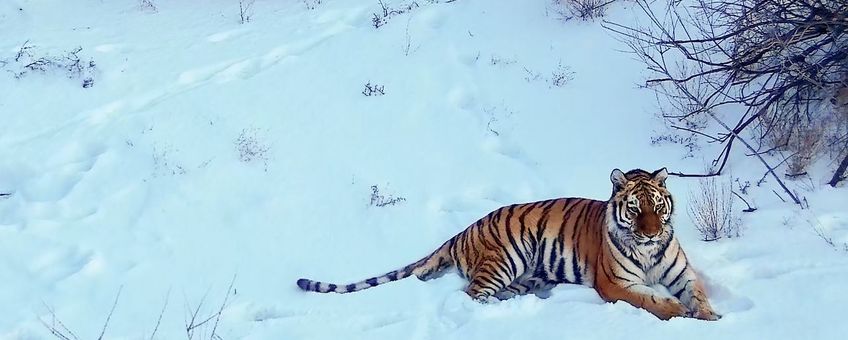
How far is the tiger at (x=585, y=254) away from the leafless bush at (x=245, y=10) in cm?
553

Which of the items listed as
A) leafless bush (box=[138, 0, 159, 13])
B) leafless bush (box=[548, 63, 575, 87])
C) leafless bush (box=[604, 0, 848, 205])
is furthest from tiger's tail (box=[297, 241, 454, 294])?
leafless bush (box=[138, 0, 159, 13])

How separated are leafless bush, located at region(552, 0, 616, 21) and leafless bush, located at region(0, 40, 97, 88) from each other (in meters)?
5.11

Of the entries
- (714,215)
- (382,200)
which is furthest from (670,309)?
(382,200)

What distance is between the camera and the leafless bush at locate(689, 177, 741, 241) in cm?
631

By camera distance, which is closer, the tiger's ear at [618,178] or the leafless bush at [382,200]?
the tiger's ear at [618,178]

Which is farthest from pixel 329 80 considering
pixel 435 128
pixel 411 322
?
pixel 411 322

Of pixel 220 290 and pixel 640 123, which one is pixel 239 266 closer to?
pixel 220 290

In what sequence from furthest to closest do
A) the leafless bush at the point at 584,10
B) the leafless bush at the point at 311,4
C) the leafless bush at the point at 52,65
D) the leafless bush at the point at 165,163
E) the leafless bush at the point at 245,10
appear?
the leafless bush at the point at 311,4 → the leafless bush at the point at 245,10 → the leafless bush at the point at 584,10 → the leafless bush at the point at 52,65 → the leafless bush at the point at 165,163

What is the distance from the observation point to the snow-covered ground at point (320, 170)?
226 inches

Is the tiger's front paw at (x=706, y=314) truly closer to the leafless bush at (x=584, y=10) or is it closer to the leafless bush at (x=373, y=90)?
the leafless bush at (x=373, y=90)

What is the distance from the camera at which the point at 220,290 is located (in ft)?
20.7

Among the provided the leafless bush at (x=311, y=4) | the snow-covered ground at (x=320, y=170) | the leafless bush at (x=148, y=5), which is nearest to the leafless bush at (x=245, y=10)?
the snow-covered ground at (x=320, y=170)

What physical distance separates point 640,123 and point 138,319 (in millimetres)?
4693

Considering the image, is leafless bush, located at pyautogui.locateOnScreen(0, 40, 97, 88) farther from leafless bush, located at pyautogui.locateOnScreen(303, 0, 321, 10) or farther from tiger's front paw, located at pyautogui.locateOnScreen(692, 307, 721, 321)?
tiger's front paw, located at pyautogui.locateOnScreen(692, 307, 721, 321)
